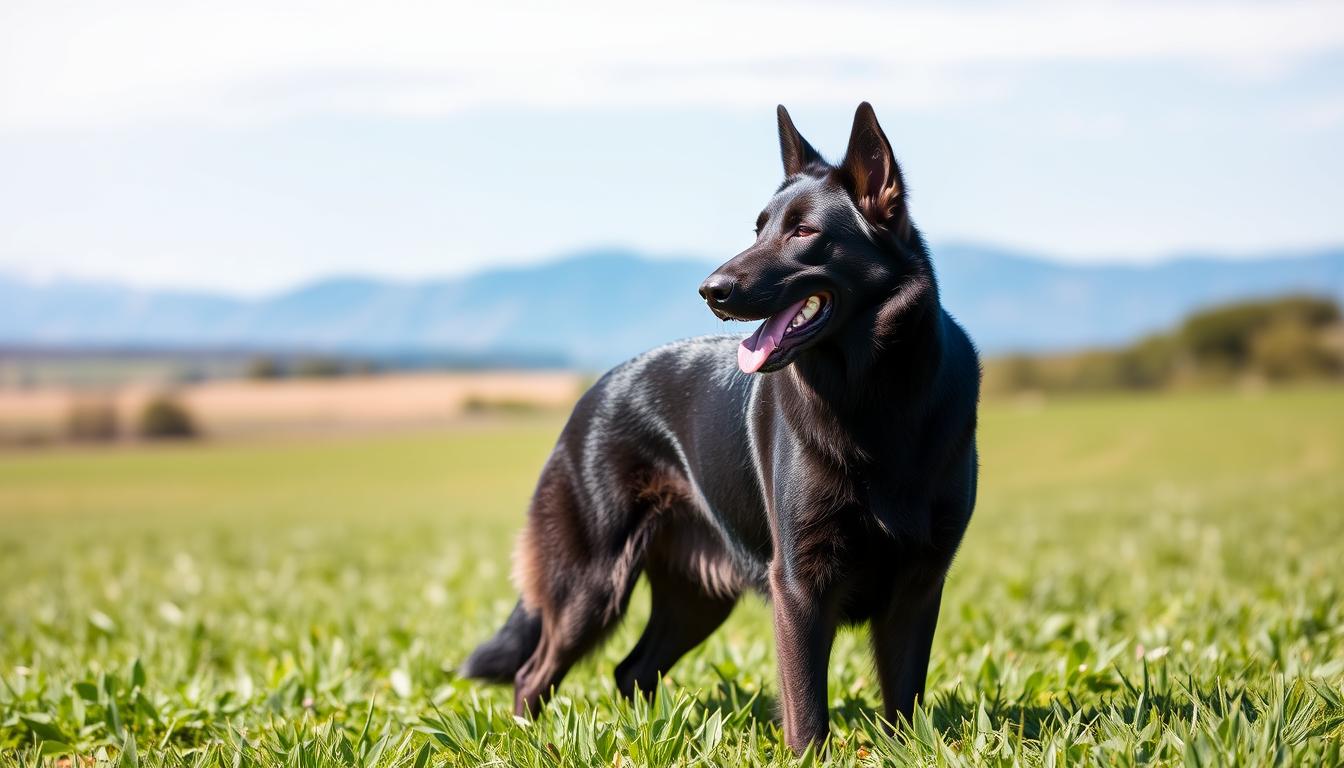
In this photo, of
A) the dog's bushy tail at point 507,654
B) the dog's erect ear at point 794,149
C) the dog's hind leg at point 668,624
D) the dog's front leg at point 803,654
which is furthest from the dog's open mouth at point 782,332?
the dog's bushy tail at point 507,654

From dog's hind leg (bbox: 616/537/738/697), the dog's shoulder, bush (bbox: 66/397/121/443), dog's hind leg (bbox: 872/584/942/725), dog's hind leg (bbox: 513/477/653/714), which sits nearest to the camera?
dog's hind leg (bbox: 872/584/942/725)

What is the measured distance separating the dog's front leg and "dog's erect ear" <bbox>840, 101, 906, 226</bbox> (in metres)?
1.10

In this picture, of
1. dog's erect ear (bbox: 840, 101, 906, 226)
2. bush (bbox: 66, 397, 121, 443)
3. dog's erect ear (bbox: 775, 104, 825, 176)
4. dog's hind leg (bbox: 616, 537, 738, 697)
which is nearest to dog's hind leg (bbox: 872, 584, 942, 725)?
dog's hind leg (bbox: 616, 537, 738, 697)

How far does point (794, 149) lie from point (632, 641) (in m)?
3.87

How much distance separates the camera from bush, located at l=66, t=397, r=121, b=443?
49.6 metres

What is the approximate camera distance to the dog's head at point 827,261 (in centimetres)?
329

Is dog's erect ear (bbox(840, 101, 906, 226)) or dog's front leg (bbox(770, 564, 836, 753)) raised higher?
dog's erect ear (bbox(840, 101, 906, 226))

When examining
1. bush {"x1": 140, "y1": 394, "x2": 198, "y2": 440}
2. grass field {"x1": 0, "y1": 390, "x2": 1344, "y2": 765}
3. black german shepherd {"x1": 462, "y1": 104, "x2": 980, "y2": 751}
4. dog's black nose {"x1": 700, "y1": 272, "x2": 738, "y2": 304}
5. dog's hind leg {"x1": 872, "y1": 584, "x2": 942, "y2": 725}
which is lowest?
bush {"x1": 140, "y1": 394, "x2": 198, "y2": 440}

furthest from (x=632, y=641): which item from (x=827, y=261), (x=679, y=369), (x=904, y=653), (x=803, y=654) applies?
(x=827, y=261)

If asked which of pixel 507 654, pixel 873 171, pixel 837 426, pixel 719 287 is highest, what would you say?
pixel 873 171

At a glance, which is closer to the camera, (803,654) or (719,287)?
(719,287)

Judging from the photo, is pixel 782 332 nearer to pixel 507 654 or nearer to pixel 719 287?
pixel 719 287

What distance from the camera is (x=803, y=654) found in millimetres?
3496

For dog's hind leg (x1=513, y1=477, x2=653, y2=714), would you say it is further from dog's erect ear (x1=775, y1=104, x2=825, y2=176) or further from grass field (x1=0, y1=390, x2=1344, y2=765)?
dog's erect ear (x1=775, y1=104, x2=825, y2=176)
